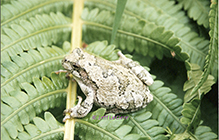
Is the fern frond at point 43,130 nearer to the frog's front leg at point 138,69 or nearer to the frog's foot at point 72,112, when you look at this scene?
the frog's foot at point 72,112

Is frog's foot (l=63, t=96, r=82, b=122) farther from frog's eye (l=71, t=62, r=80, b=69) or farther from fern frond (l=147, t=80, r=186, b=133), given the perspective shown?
fern frond (l=147, t=80, r=186, b=133)

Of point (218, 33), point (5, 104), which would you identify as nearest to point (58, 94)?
point (5, 104)

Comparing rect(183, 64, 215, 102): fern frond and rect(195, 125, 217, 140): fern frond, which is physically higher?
rect(183, 64, 215, 102): fern frond

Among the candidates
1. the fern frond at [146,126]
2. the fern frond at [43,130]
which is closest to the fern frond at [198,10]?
the fern frond at [146,126]

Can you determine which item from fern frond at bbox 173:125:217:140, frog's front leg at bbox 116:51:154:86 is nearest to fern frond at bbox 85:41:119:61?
frog's front leg at bbox 116:51:154:86

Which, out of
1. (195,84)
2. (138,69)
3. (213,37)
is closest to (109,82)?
(138,69)

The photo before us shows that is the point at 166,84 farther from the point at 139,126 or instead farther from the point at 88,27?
the point at 88,27
